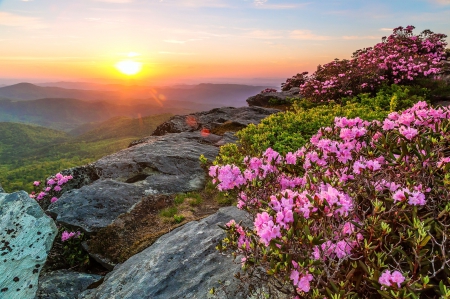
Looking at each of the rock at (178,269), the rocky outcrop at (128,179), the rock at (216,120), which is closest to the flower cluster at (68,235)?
the rocky outcrop at (128,179)

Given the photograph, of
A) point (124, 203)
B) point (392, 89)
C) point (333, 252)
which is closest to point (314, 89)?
point (392, 89)

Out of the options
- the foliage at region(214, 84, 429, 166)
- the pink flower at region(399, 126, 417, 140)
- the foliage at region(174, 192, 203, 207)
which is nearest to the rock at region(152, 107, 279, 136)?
the foliage at region(214, 84, 429, 166)

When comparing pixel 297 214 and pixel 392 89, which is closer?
pixel 297 214

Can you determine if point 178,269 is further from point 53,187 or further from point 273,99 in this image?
point 273,99

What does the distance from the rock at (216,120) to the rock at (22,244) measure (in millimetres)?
12671

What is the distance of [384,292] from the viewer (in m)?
2.40

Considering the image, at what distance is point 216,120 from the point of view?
68.5 feet

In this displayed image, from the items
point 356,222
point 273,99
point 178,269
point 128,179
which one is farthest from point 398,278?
point 273,99

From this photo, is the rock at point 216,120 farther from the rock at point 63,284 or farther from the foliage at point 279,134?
the rock at point 63,284

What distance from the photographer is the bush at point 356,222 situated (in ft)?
9.02

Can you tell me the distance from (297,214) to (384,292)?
38.7 inches

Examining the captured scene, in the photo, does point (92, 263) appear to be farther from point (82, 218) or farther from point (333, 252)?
point (333, 252)

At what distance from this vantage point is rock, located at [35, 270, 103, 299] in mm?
5891

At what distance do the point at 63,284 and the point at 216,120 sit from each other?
15743mm
